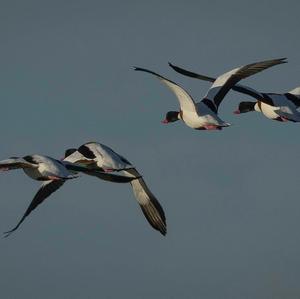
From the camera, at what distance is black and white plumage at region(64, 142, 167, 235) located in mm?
31984

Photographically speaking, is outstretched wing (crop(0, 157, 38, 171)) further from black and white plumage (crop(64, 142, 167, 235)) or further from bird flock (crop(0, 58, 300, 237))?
black and white plumage (crop(64, 142, 167, 235))

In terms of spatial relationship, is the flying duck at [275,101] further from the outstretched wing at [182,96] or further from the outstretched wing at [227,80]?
the outstretched wing at [182,96]

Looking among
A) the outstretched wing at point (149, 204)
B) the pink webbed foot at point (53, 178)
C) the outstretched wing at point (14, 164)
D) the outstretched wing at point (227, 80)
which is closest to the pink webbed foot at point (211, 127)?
the outstretched wing at point (227, 80)

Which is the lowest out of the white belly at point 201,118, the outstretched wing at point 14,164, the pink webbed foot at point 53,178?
the pink webbed foot at point 53,178

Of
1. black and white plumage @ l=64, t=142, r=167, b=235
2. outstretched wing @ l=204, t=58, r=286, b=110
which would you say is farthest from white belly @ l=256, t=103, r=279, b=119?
black and white plumage @ l=64, t=142, r=167, b=235

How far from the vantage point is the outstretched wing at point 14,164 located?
31.9m

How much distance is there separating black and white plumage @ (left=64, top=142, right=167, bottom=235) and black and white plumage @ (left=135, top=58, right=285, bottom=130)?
1993 millimetres

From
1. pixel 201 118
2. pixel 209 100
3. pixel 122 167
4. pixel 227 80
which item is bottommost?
pixel 122 167

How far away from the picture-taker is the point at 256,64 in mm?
34219

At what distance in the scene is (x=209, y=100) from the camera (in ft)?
113

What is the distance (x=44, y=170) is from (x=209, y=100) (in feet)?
17.9

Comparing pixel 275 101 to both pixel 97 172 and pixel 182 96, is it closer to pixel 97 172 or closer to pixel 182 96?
pixel 182 96

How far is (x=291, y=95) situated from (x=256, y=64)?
7.92ft

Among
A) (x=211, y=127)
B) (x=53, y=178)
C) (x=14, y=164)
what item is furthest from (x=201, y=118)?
(x=14, y=164)
